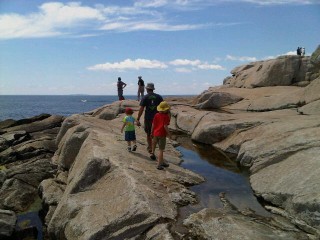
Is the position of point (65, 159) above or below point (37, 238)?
above

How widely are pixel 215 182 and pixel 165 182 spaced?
230 cm

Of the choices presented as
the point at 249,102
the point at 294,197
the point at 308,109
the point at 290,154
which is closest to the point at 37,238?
the point at 294,197

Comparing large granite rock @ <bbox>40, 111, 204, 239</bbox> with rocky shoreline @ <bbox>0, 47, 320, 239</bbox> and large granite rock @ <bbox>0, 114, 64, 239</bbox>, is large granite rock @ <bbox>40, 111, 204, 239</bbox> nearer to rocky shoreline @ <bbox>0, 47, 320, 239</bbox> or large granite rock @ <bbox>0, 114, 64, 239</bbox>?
rocky shoreline @ <bbox>0, 47, 320, 239</bbox>

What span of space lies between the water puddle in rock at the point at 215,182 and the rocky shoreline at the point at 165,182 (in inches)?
10.2

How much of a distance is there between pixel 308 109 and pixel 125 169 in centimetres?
1183

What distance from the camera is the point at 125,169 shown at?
10672mm

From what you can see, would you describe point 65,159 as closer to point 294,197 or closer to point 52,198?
point 52,198

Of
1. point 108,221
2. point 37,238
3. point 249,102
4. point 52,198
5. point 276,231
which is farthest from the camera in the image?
point 249,102

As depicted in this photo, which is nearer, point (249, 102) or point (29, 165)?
point (29, 165)

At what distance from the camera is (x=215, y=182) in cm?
1212

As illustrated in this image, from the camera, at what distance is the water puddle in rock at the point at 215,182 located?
9.81 meters

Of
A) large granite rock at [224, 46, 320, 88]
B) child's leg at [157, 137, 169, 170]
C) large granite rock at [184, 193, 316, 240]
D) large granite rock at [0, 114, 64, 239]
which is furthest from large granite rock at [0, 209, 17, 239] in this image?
large granite rock at [224, 46, 320, 88]

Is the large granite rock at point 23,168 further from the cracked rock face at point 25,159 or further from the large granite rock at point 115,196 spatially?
the large granite rock at point 115,196

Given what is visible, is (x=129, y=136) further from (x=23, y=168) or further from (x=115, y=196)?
(x=23, y=168)
